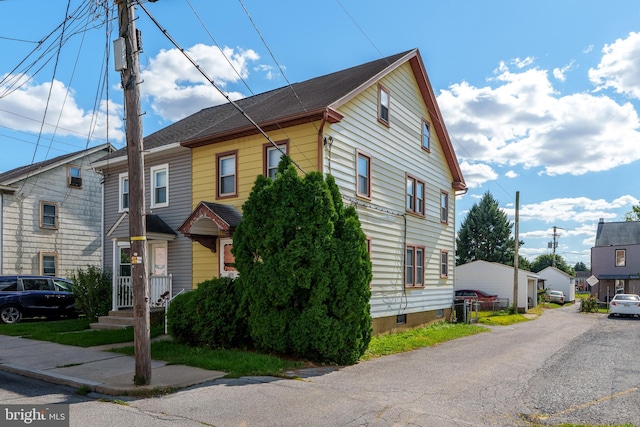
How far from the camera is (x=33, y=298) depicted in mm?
17531

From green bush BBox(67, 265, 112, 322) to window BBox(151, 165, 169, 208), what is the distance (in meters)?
3.05

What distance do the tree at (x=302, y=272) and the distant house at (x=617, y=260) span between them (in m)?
42.8

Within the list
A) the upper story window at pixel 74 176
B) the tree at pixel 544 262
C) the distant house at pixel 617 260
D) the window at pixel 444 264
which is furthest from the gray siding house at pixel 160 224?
the tree at pixel 544 262

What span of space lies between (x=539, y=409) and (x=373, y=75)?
11393mm

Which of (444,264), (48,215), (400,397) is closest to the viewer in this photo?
(400,397)

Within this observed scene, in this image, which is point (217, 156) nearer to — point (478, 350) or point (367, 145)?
point (367, 145)

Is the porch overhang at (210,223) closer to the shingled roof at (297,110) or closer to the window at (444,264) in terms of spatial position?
the shingled roof at (297,110)

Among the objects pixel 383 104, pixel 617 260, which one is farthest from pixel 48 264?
pixel 617 260

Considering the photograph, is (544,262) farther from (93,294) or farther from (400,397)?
(400,397)

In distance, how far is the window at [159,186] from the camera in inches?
680

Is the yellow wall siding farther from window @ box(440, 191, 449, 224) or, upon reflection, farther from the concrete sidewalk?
window @ box(440, 191, 449, 224)

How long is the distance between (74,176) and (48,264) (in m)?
4.97

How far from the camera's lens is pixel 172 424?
21.0ft

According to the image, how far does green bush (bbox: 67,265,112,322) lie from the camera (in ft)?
54.1
